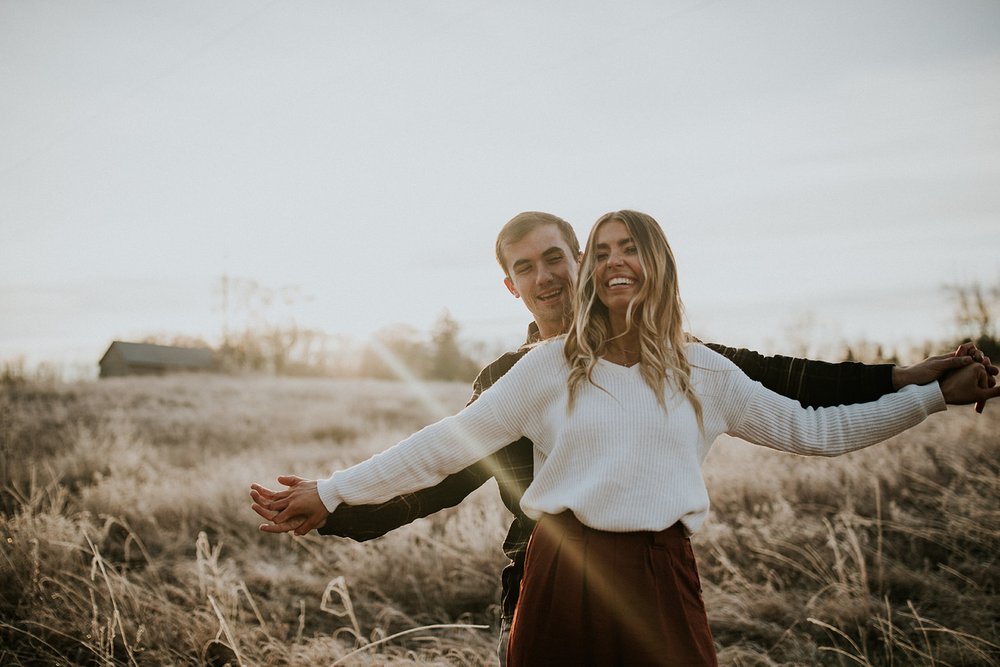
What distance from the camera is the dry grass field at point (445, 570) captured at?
11.3 ft

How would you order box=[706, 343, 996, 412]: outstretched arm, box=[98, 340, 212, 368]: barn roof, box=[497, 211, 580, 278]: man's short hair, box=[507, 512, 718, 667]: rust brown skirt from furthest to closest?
box=[98, 340, 212, 368]: barn roof
box=[497, 211, 580, 278]: man's short hair
box=[706, 343, 996, 412]: outstretched arm
box=[507, 512, 718, 667]: rust brown skirt

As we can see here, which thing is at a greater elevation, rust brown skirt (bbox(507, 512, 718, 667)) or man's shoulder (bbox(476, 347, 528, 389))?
man's shoulder (bbox(476, 347, 528, 389))

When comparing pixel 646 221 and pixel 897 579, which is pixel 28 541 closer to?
pixel 646 221

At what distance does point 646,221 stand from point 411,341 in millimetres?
41774

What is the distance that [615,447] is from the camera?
5.94 feet

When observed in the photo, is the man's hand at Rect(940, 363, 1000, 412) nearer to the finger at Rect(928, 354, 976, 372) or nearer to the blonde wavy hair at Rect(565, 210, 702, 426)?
the finger at Rect(928, 354, 976, 372)

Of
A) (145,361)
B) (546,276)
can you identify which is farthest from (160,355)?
(546,276)

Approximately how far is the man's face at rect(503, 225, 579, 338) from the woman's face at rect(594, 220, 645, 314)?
2.03ft

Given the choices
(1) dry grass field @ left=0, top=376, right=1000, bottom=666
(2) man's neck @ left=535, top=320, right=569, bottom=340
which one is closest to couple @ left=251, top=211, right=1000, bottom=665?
(2) man's neck @ left=535, top=320, right=569, bottom=340

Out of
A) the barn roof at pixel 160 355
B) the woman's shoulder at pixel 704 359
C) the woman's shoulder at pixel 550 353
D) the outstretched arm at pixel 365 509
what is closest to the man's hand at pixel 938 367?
the woman's shoulder at pixel 704 359

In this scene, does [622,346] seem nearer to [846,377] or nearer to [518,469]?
[518,469]

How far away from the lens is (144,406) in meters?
15.9

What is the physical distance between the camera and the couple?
68.9 inches

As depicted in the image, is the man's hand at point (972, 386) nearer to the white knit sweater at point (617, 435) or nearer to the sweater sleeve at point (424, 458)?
the white knit sweater at point (617, 435)
